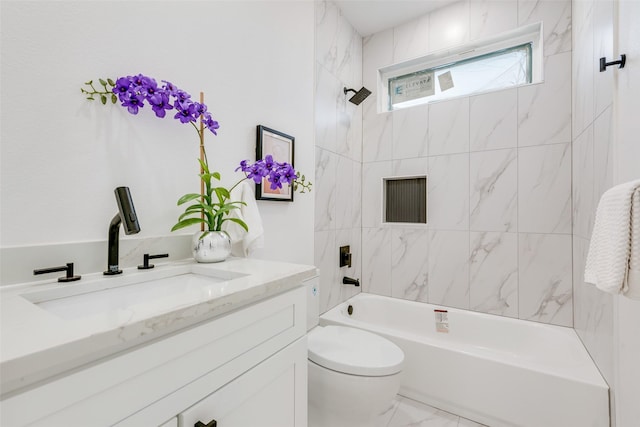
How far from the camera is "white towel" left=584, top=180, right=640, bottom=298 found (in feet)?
2.09

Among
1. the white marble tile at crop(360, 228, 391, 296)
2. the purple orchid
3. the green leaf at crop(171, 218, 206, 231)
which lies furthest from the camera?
the white marble tile at crop(360, 228, 391, 296)

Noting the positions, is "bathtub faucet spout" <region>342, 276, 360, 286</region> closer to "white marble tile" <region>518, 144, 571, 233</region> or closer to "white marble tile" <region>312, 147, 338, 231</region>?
"white marble tile" <region>312, 147, 338, 231</region>

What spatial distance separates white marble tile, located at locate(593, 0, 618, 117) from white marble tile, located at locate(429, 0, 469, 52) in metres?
0.96

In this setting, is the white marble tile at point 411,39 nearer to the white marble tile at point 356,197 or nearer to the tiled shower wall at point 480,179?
the tiled shower wall at point 480,179

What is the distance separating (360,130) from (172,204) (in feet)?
6.39

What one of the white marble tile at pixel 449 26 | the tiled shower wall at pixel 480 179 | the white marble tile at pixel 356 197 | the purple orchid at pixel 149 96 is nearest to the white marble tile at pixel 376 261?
the tiled shower wall at pixel 480 179

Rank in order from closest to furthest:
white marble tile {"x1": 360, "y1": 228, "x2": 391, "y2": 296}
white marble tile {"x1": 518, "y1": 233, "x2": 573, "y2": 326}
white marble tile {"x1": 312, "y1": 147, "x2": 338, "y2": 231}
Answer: white marble tile {"x1": 518, "y1": 233, "x2": 573, "y2": 326}
white marble tile {"x1": 312, "y1": 147, "x2": 338, "y2": 231}
white marble tile {"x1": 360, "y1": 228, "x2": 391, "y2": 296}

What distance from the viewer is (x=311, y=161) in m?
1.94

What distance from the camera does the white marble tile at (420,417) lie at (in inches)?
61.6

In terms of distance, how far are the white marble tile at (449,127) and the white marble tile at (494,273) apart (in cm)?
70

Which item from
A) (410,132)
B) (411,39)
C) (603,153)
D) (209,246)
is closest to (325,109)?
(410,132)

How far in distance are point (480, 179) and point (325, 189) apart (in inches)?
46.1

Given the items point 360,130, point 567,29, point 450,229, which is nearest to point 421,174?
point 450,229

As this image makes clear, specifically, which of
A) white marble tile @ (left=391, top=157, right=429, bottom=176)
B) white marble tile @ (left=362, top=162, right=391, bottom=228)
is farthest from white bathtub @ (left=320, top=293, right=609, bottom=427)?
white marble tile @ (left=391, top=157, right=429, bottom=176)
